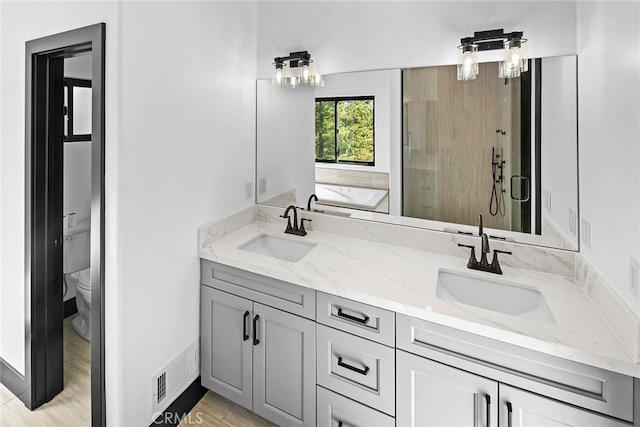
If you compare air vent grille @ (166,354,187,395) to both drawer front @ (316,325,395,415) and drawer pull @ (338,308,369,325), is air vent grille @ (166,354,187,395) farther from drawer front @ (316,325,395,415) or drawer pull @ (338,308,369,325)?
drawer pull @ (338,308,369,325)

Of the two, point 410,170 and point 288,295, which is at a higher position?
point 410,170

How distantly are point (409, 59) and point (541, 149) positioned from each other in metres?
0.82

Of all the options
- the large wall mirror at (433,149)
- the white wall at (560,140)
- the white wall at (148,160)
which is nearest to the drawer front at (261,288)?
the white wall at (148,160)

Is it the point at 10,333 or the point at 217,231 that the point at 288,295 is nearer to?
the point at 217,231

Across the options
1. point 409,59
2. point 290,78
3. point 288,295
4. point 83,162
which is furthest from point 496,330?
point 83,162

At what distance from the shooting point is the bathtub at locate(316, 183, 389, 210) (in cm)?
219

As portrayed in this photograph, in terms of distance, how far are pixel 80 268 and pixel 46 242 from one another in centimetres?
80

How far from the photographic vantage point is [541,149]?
1.72 metres

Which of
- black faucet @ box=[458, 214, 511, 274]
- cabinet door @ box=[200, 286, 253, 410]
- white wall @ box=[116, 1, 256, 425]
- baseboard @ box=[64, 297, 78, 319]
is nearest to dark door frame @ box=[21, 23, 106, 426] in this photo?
white wall @ box=[116, 1, 256, 425]

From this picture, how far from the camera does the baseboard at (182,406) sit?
1813 mm

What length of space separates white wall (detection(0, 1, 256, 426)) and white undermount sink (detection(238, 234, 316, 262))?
0.27 meters

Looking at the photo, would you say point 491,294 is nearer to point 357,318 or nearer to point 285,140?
point 357,318

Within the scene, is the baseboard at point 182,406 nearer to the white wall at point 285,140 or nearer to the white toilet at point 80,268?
the white toilet at point 80,268

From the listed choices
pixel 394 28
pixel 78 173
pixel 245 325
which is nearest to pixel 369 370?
pixel 245 325
